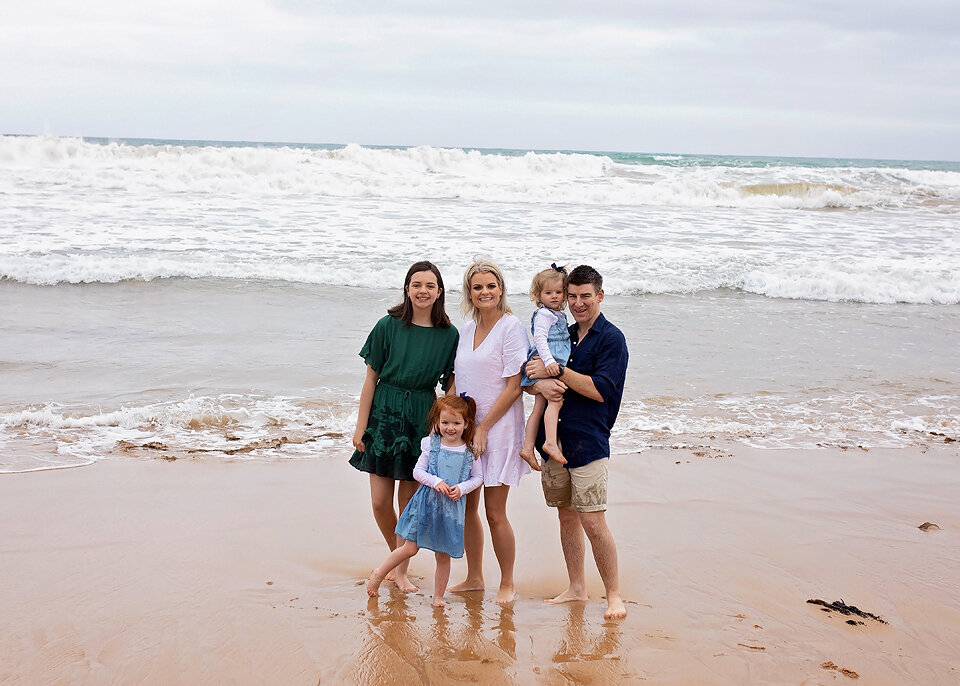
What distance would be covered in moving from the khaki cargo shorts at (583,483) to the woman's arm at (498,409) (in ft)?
1.06

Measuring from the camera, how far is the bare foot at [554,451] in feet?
11.7

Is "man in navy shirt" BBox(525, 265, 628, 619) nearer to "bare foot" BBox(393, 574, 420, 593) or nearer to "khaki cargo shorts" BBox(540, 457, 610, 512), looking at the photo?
"khaki cargo shorts" BBox(540, 457, 610, 512)

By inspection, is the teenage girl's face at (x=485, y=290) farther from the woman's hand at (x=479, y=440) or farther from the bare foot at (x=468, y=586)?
the bare foot at (x=468, y=586)

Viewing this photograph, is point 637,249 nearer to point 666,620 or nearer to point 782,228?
point 782,228

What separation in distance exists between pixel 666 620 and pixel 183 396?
4821mm

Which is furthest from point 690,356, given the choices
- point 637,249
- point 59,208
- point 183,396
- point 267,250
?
point 59,208

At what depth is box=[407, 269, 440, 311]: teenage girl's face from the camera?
3783 millimetres

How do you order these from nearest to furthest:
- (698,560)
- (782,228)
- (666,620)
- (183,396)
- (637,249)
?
1. (666,620)
2. (698,560)
3. (183,396)
4. (637,249)
5. (782,228)

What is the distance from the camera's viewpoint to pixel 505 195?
80.4ft

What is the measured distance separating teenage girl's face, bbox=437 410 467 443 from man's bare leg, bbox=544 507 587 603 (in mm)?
658

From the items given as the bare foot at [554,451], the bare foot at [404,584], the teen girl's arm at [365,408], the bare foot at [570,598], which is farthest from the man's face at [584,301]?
the bare foot at [404,584]

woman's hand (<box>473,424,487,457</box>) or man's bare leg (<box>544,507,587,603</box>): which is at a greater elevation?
woman's hand (<box>473,424,487,457</box>)

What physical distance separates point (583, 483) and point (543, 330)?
28.5 inches

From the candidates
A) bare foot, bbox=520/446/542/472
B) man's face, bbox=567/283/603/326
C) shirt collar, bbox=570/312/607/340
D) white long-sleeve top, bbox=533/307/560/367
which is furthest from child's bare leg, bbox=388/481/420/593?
man's face, bbox=567/283/603/326
